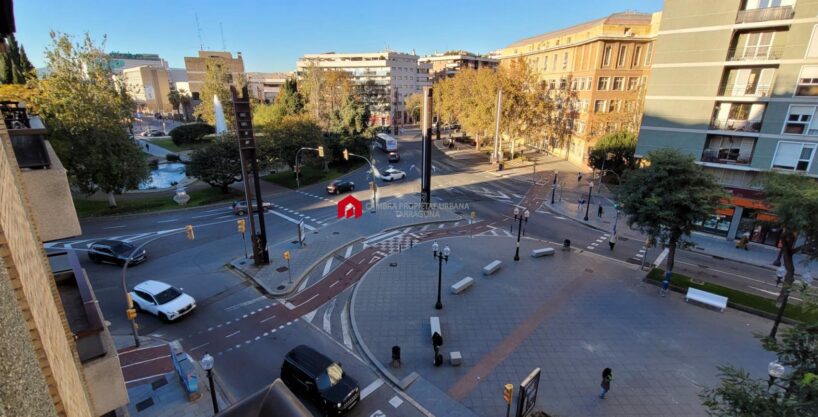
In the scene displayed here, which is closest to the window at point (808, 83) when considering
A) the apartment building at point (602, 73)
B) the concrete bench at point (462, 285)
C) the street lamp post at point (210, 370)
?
the apartment building at point (602, 73)

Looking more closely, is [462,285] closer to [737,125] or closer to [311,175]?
[737,125]

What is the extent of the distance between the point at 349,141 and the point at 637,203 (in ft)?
121

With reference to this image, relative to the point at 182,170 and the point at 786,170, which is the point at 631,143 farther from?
the point at 182,170

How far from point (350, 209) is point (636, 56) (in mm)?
40783

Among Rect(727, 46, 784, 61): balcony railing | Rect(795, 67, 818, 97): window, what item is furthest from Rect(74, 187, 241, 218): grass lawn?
Rect(795, 67, 818, 97): window

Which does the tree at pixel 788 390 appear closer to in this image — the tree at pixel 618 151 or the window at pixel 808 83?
the window at pixel 808 83

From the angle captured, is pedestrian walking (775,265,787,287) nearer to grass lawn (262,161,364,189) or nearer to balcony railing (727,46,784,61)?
balcony railing (727,46,784,61)

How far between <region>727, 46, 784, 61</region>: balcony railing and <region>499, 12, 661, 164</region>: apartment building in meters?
19.5

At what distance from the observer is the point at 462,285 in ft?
66.8

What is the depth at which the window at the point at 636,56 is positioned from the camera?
151 ft

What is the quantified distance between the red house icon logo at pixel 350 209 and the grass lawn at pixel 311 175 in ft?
36.6

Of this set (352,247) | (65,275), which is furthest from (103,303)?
(352,247)

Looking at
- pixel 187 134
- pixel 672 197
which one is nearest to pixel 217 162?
pixel 672 197

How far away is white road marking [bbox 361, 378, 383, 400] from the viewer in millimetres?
13633
